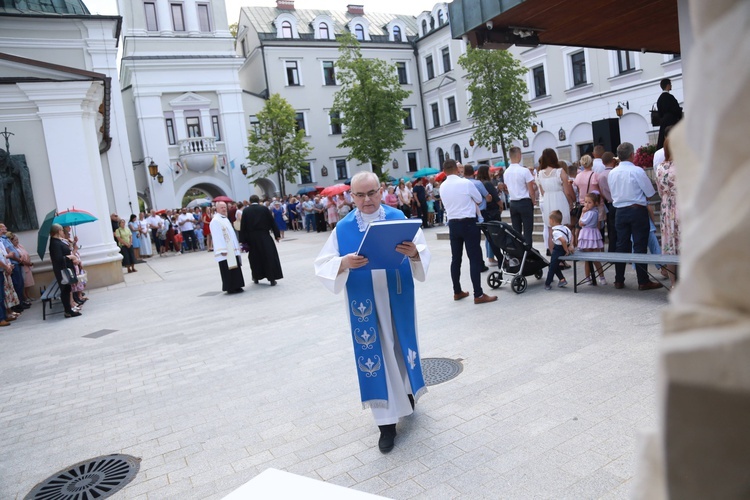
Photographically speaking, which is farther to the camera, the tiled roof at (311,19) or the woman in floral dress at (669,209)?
the tiled roof at (311,19)

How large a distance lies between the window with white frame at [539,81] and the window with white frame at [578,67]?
238cm

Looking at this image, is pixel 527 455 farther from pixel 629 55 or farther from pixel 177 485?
pixel 629 55

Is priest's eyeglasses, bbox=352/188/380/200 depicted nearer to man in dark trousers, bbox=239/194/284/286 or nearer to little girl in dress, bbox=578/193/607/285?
little girl in dress, bbox=578/193/607/285

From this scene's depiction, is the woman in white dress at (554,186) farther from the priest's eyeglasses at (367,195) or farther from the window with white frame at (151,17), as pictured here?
the window with white frame at (151,17)

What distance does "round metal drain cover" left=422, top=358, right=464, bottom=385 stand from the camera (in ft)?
17.0

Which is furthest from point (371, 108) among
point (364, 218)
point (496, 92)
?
point (364, 218)

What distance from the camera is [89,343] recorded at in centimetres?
872

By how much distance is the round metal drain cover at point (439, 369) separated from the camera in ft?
17.0

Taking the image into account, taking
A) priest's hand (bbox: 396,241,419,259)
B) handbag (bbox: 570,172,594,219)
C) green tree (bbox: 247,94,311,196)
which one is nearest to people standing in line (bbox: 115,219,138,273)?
handbag (bbox: 570,172,594,219)

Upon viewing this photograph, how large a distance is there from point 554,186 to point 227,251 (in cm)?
670

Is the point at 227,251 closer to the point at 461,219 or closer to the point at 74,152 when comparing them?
the point at 74,152

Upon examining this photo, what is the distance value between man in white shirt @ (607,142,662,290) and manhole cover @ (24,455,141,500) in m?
6.25

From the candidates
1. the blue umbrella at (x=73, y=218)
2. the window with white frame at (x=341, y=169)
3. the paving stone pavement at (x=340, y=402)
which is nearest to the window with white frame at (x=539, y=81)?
the window with white frame at (x=341, y=169)

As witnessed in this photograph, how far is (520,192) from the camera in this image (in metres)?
9.80
